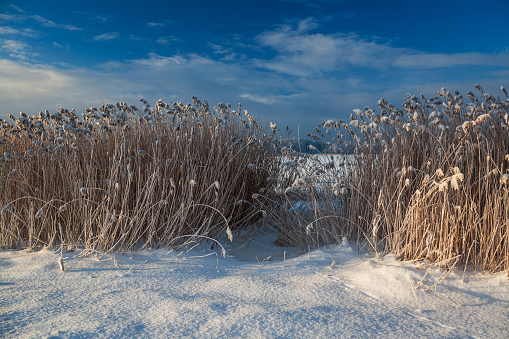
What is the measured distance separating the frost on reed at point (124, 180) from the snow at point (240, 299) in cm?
38

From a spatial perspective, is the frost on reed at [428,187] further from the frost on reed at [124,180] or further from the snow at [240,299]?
the frost on reed at [124,180]

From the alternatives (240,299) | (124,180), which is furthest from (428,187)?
(124,180)

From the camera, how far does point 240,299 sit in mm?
1994

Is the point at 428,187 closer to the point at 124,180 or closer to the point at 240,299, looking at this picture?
the point at 240,299

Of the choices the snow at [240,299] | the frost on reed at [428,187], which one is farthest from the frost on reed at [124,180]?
the frost on reed at [428,187]

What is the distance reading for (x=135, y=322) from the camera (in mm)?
1745

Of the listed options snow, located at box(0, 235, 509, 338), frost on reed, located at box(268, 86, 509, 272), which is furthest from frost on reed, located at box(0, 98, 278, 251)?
frost on reed, located at box(268, 86, 509, 272)

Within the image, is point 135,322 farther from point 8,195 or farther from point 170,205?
point 8,195

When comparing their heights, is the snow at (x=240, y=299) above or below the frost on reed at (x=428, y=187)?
below

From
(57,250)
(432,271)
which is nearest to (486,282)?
(432,271)

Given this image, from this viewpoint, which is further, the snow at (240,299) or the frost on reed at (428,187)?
the frost on reed at (428,187)

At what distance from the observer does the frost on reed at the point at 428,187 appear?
2527 millimetres

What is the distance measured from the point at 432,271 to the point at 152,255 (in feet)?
6.69

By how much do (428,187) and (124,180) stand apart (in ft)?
8.11
